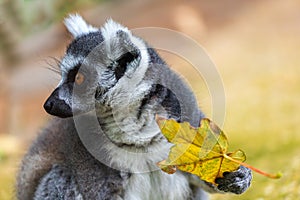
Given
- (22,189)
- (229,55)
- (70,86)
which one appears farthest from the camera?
(229,55)

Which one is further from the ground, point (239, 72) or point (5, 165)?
point (5, 165)

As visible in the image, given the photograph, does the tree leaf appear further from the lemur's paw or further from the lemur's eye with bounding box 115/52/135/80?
the lemur's eye with bounding box 115/52/135/80

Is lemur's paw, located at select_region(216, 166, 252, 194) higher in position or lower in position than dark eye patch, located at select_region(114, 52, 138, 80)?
lower

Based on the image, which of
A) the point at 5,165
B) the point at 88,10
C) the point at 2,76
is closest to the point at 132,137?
the point at 5,165

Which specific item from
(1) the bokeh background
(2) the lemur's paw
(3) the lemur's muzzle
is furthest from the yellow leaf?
(1) the bokeh background

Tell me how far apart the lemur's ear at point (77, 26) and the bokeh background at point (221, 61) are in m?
2.08

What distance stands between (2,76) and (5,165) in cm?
413

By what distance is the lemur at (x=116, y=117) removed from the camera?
389 cm

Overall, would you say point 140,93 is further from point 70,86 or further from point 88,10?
point 88,10

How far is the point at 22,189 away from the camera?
464 cm

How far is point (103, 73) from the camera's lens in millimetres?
3914

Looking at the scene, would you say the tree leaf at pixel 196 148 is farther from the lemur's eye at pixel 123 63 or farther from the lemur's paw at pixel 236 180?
the lemur's eye at pixel 123 63

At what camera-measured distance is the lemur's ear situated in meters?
4.13

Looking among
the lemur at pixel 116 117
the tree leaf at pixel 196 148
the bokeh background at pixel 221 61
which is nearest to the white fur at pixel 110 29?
the lemur at pixel 116 117
